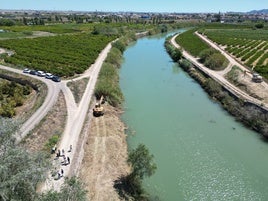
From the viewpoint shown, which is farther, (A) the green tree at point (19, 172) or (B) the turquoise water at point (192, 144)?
(B) the turquoise water at point (192, 144)

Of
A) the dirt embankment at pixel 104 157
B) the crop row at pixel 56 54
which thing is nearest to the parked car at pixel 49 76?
the crop row at pixel 56 54

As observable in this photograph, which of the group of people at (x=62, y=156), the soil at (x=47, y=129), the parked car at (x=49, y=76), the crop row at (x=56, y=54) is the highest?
the group of people at (x=62, y=156)

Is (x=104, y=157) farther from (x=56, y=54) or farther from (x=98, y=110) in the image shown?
(x=56, y=54)

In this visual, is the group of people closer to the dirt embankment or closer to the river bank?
the dirt embankment

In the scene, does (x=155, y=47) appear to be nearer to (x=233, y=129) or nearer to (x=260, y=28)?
(x=233, y=129)

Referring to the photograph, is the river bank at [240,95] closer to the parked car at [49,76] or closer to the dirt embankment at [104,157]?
the dirt embankment at [104,157]

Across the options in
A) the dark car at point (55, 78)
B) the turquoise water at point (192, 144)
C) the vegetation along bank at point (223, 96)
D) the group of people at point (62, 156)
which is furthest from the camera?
the dark car at point (55, 78)
